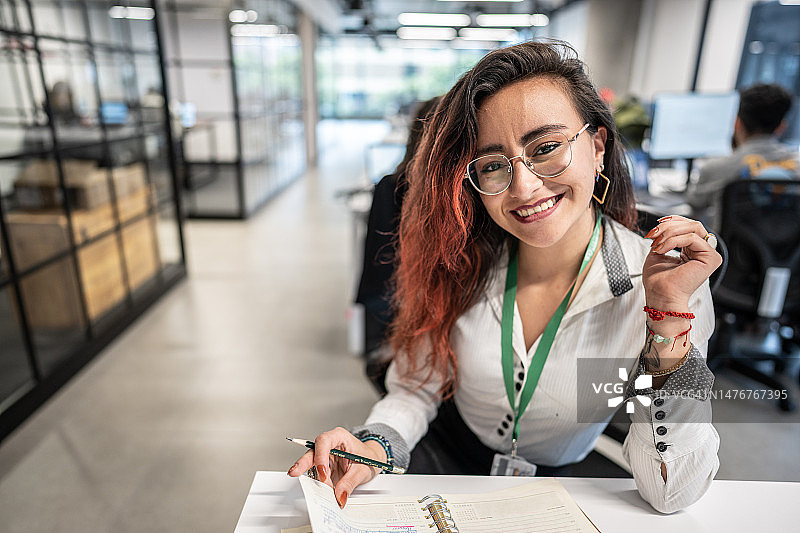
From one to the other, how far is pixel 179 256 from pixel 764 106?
13.2 feet

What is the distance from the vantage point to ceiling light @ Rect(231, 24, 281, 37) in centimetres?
552

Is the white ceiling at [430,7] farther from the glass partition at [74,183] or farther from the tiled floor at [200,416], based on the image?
the tiled floor at [200,416]

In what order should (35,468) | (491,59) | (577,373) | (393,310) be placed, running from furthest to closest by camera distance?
(35,468) → (393,310) → (577,373) → (491,59)

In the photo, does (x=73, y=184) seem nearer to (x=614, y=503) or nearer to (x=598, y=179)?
(x=598, y=179)

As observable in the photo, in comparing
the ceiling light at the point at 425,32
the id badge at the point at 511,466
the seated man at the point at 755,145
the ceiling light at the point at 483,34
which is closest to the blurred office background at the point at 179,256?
the id badge at the point at 511,466

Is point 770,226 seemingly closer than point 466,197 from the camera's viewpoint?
No

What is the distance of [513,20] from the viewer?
10.9 m

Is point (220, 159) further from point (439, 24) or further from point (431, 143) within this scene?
point (439, 24)

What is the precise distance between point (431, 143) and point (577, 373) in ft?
1.80

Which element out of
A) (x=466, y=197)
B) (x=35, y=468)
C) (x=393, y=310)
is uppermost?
(x=466, y=197)

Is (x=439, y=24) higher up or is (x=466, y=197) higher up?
(x=439, y=24)

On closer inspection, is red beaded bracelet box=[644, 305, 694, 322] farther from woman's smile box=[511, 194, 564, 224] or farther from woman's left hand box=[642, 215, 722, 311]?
woman's smile box=[511, 194, 564, 224]

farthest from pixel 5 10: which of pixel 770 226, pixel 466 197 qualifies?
pixel 770 226

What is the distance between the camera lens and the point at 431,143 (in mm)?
1061
